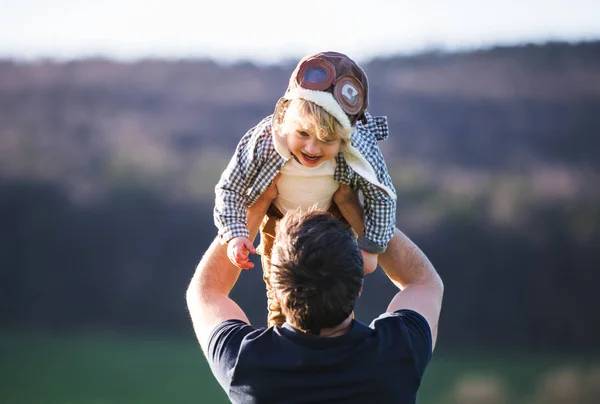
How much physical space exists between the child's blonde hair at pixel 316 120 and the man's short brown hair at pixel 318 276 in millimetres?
312

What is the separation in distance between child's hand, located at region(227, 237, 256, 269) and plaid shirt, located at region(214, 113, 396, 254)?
0.08 ft

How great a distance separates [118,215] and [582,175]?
5.68 metres

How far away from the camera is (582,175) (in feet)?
32.7

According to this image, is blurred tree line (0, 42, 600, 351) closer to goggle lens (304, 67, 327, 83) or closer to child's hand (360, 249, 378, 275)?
child's hand (360, 249, 378, 275)

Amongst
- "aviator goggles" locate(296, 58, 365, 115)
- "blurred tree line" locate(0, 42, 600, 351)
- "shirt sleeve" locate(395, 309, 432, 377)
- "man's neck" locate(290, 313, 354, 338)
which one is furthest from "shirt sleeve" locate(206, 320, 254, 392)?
"blurred tree line" locate(0, 42, 600, 351)

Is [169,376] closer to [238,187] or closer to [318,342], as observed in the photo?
[238,187]

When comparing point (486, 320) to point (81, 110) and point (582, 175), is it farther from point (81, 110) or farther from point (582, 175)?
point (81, 110)

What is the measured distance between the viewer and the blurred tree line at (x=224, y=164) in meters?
9.72

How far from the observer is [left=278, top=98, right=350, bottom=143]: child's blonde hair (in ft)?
5.20

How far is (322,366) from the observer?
1.29 m

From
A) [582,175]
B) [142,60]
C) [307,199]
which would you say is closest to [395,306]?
[307,199]

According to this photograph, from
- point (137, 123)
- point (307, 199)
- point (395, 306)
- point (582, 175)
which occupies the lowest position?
point (395, 306)

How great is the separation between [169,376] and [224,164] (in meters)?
2.54

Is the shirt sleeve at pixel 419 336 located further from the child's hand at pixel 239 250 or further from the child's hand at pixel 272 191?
the child's hand at pixel 272 191
